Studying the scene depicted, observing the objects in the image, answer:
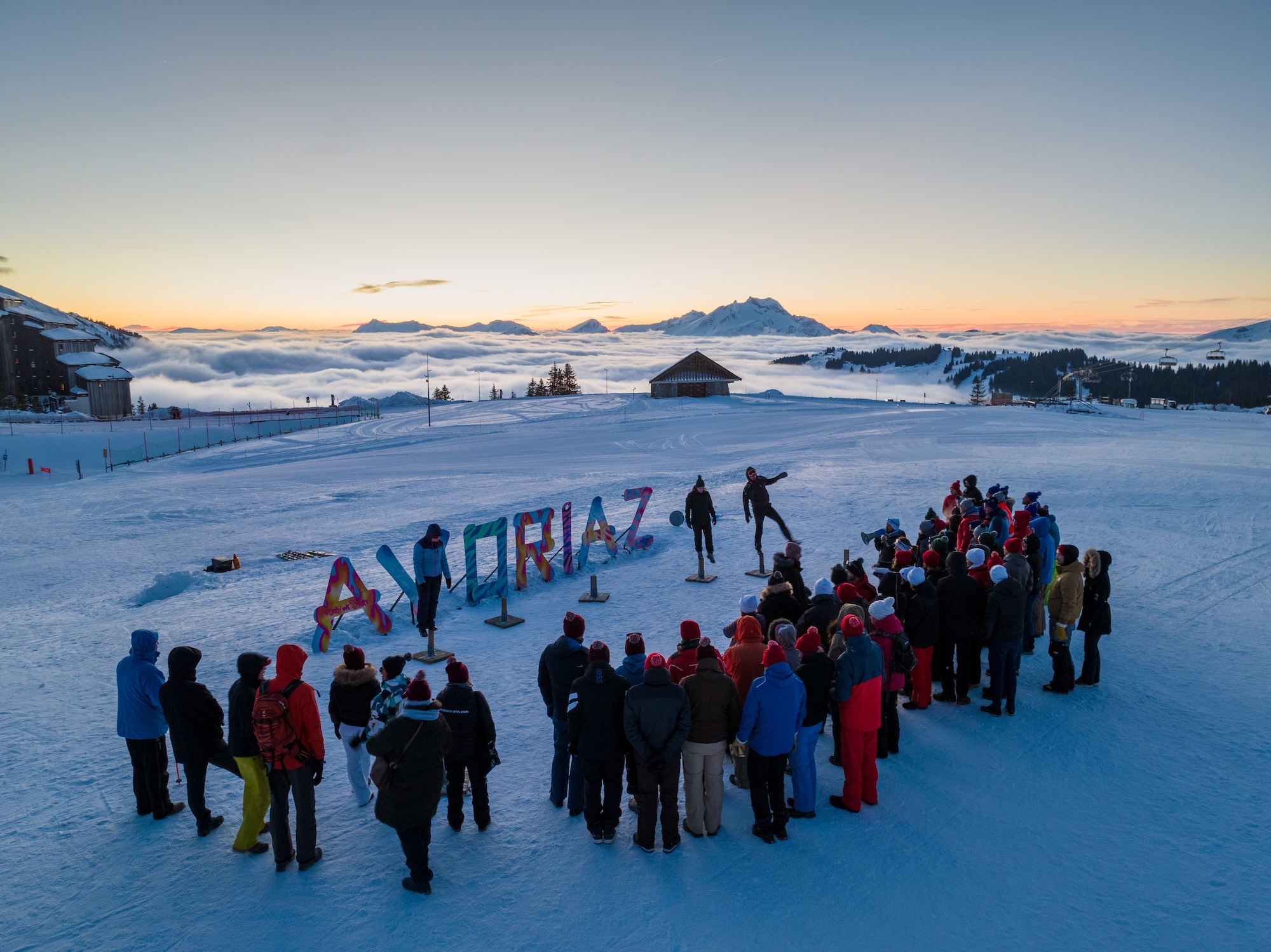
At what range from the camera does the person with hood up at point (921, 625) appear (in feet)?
25.4

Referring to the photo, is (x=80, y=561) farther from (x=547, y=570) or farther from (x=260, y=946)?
(x=260, y=946)

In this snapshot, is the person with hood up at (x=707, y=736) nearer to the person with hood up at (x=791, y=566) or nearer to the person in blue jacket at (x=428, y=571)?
the person with hood up at (x=791, y=566)

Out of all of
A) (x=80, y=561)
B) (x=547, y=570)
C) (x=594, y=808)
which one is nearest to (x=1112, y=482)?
(x=547, y=570)

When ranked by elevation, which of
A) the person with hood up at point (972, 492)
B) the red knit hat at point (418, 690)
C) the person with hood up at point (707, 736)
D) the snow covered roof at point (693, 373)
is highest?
the snow covered roof at point (693, 373)

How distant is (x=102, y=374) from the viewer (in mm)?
59688

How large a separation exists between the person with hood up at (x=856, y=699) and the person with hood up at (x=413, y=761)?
3.43m

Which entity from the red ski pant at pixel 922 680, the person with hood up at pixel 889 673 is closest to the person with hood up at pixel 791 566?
the red ski pant at pixel 922 680

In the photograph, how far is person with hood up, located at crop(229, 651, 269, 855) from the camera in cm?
545

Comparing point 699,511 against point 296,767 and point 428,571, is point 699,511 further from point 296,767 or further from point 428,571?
point 296,767

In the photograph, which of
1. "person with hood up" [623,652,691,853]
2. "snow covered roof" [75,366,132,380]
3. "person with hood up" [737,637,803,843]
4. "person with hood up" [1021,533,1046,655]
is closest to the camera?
"person with hood up" [623,652,691,853]

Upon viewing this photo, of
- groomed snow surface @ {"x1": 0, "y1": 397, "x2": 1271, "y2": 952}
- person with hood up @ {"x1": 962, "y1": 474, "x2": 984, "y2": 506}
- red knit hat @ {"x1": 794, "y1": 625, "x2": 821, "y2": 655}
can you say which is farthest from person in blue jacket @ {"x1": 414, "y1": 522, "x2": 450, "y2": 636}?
person with hood up @ {"x1": 962, "y1": 474, "x2": 984, "y2": 506}

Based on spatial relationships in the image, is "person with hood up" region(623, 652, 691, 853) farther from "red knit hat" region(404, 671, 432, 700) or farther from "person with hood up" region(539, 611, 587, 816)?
"red knit hat" region(404, 671, 432, 700)

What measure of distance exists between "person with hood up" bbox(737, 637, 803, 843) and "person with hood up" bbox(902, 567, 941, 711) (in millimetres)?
2515

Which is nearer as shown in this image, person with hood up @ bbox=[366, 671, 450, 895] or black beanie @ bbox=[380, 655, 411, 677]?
person with hood up @ bbox=[366, 671, 450, 895]
